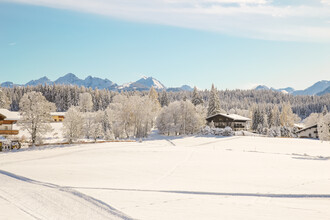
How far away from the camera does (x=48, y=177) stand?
727 inches

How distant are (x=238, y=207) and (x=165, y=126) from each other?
67834mm

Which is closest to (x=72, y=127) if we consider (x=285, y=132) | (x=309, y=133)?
(x=285, y=132)

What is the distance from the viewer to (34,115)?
45375 millimetres

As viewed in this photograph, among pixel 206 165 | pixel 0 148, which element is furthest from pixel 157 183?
pixel 0 148

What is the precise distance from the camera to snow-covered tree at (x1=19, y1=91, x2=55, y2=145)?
1762 inches

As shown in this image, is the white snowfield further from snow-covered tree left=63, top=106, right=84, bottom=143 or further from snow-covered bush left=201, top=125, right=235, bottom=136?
snow-covered bush left=201, top=125, right=235, bottom=136

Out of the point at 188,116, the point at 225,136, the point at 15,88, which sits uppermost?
the point at 15,88

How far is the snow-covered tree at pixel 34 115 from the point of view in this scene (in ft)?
147

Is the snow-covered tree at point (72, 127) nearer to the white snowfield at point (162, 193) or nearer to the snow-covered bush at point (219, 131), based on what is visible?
the white snowfield at point (162, 193)

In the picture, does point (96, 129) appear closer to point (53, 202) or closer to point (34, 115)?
point (34, 115)

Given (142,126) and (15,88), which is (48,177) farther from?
(15,88)

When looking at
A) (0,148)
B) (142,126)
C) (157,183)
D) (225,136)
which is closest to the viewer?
(157,183)

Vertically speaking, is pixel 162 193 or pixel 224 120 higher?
pixel 224 120

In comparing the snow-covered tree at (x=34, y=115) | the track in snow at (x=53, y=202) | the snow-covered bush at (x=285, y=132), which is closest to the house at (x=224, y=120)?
the snow-covered bush at (x=285, y=132)
